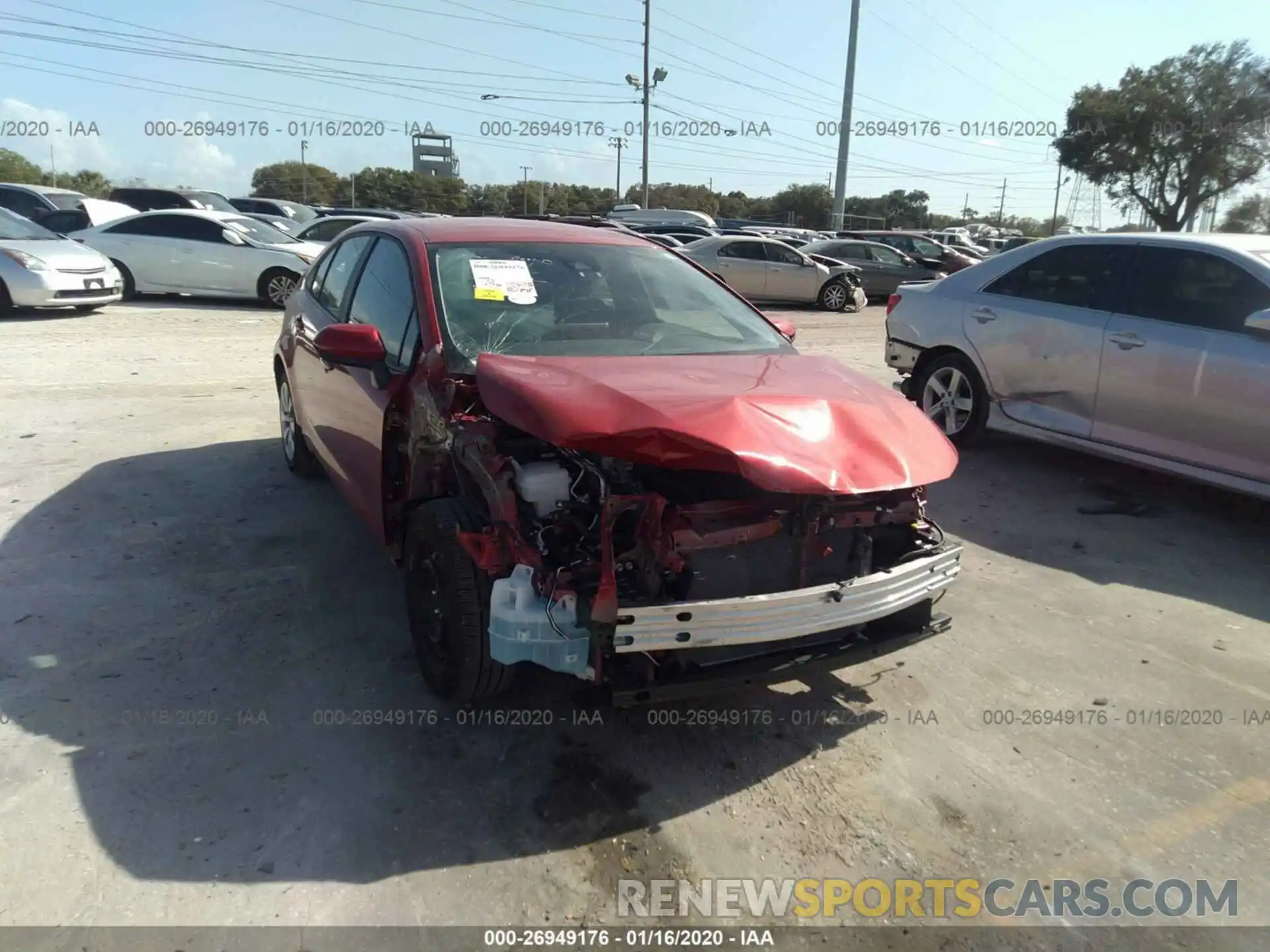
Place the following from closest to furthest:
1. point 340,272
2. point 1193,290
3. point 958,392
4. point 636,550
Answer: point 636,550 → point 340,272 → point 1193,290 → point 958,392

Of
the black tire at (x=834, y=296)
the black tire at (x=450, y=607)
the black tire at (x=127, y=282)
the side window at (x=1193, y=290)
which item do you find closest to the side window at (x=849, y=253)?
the black tire at (x=834, y=296)

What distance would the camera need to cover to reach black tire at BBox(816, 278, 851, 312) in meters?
18.7

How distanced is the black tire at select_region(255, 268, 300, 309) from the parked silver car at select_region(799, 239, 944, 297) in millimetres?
11361

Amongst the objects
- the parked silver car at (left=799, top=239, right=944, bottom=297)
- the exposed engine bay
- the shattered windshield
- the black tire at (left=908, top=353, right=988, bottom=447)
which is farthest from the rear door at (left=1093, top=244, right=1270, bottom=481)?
the parked silver car at (left=799, top=239, right=944, bottom=297)

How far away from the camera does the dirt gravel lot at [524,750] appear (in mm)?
2607

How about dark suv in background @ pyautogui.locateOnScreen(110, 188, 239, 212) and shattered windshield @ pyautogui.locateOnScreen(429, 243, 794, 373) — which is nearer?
shattered windshield @ pyautogui.locateOnScreen(429, 243, 794, 373)

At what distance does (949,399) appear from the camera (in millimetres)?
6902

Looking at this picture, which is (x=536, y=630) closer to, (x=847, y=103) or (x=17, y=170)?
(x=847, y=103)

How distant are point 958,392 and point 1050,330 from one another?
91 cm

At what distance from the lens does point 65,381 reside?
838 centimetres

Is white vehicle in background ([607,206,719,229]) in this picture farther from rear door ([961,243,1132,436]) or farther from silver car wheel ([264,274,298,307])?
rear door ([961,243,1132,436])

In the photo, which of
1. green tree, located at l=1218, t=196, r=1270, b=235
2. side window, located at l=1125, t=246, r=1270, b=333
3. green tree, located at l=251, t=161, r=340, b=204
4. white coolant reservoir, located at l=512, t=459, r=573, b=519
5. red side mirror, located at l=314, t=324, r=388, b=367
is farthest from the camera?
green tree, located at l=251, t=161, r=340, b=204

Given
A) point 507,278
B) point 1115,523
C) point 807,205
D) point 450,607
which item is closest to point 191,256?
point 507,278

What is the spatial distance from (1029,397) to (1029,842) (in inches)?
163
